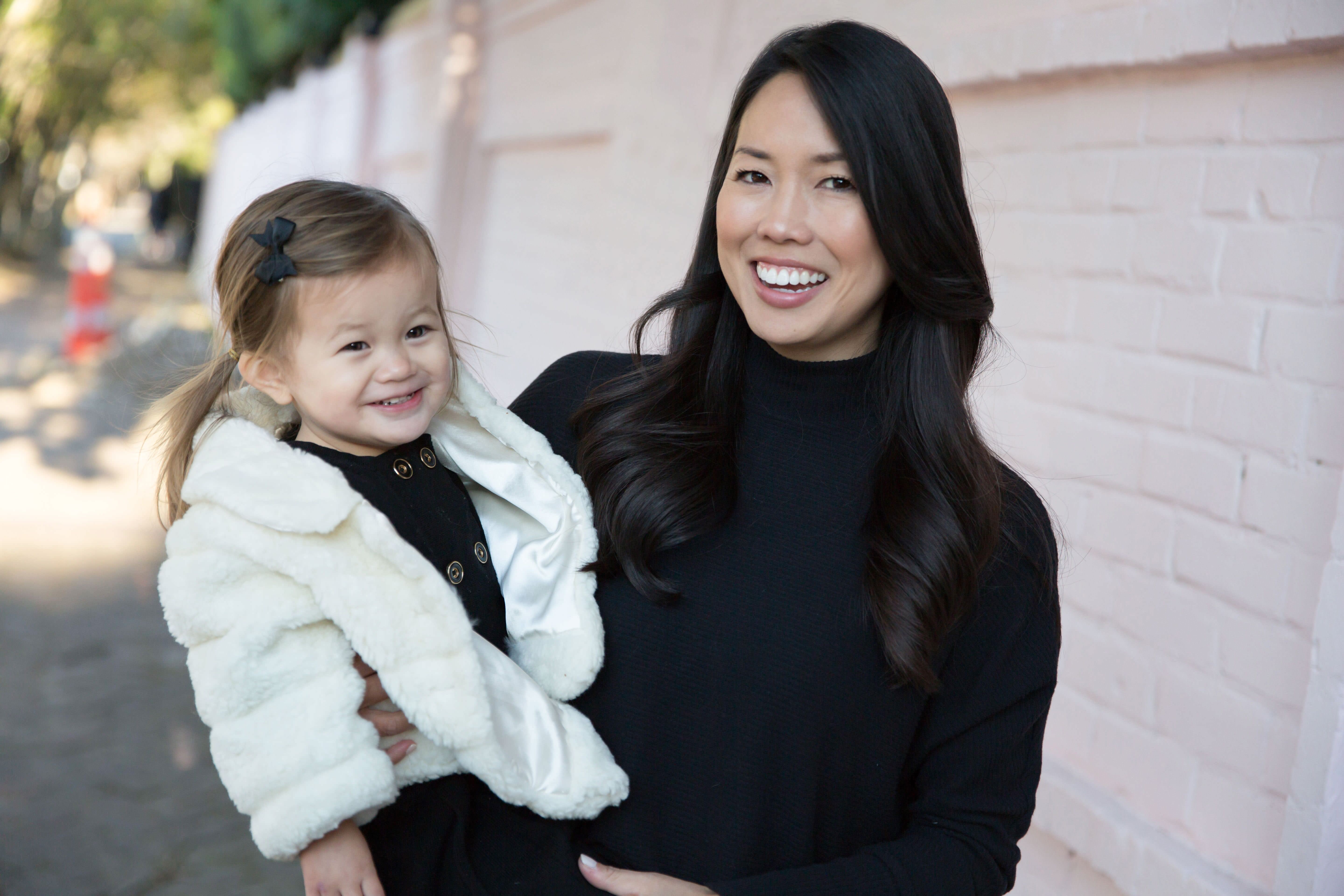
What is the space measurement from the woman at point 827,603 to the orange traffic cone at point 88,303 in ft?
36.5

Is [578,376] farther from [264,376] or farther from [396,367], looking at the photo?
[264,376]

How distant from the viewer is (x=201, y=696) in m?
1.43

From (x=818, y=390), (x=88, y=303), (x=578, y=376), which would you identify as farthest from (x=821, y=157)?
(x=88, y=303)

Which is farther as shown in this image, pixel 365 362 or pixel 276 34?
pixel 276 34

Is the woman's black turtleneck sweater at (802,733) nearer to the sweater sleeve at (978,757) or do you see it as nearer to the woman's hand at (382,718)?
the sweater sleeve at (978,757)

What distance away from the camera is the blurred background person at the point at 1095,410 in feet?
6.12

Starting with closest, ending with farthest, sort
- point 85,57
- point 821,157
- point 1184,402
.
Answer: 1. point 821,157
2. point 1184,402
3. point 85,57

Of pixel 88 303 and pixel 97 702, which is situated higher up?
pixel 88 303

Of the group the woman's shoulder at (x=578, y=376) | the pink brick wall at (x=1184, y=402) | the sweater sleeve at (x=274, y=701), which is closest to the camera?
the sweater sleeve at (x=274, y=701)

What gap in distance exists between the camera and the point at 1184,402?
6.90ft

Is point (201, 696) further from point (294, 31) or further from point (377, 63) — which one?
point (294, 31)

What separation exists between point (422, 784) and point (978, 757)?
2.59 feet

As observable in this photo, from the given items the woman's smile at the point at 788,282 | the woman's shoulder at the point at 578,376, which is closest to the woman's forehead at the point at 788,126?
the woman's smile at the point at 788,282

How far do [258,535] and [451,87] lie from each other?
7049 millimetres
